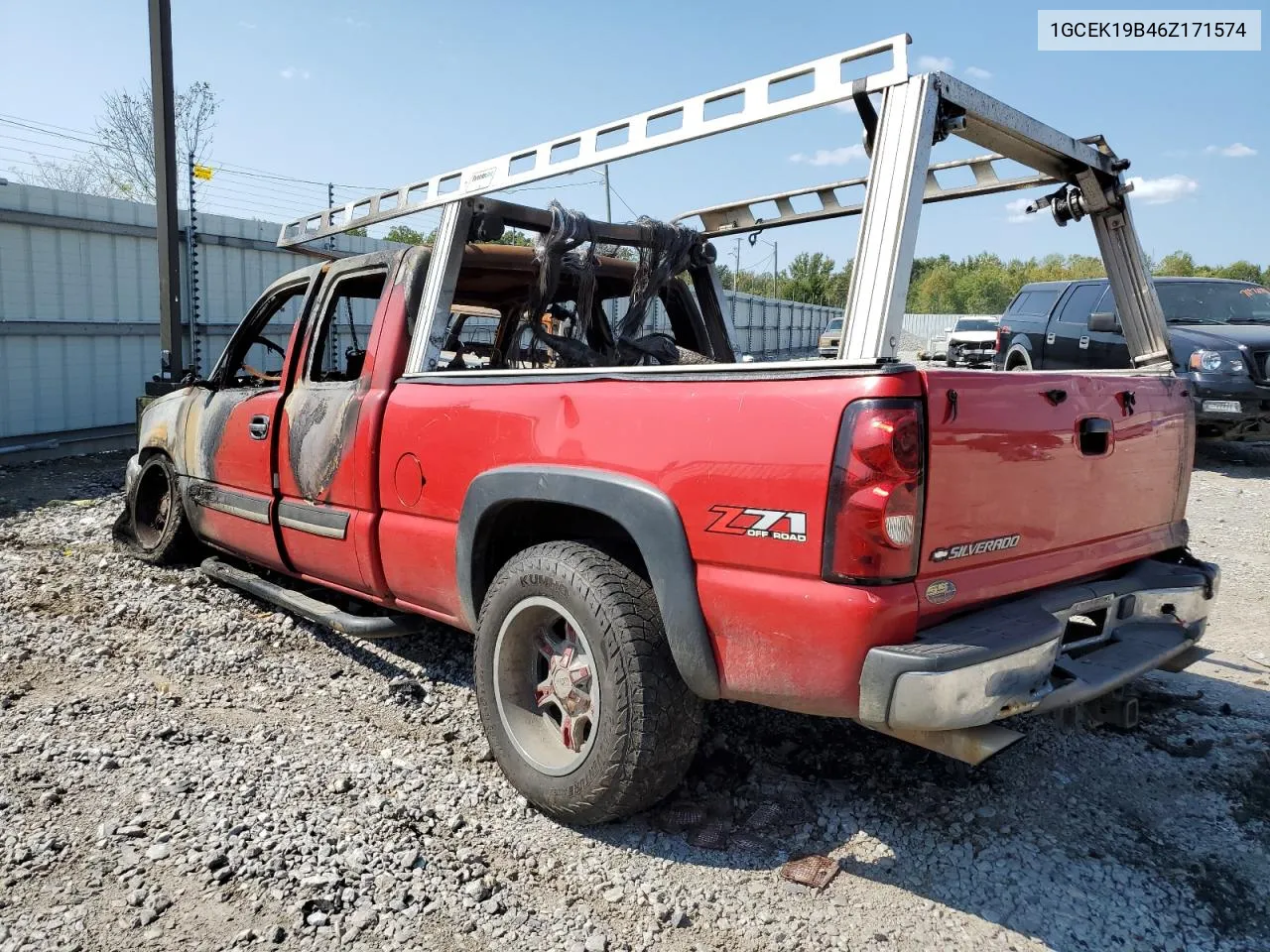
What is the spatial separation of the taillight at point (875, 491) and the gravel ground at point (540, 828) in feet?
3.32

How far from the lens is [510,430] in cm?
315

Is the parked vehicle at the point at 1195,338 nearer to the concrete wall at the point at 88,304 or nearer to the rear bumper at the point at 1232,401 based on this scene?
the rear bumper at the point at 1232,401

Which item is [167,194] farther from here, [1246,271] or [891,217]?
[1246,271]

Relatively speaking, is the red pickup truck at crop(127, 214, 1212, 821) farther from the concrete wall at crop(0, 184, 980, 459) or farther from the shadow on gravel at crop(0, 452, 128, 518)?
the concrete wall at crop(0, 184, 980, 459)

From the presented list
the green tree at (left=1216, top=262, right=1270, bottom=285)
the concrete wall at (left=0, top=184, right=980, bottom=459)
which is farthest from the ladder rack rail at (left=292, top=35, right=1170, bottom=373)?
the green tree at (left=1216, top=262, right=1270, bottom=285)

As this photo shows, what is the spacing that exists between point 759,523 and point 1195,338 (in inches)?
334

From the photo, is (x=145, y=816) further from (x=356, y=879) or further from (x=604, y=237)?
(x=604, y=237)

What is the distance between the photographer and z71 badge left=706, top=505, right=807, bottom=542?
236 centimetres

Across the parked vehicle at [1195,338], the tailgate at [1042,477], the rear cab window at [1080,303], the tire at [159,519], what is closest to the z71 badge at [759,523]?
the tailgate at [1042,477]

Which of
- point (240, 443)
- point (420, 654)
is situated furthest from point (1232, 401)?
point (240, 443)

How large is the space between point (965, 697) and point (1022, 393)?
2.80 ft

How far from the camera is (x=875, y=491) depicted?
7.40 ft

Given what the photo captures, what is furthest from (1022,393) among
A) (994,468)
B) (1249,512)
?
(1249,512)

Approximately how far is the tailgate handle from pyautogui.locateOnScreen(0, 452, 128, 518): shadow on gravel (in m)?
7.65
